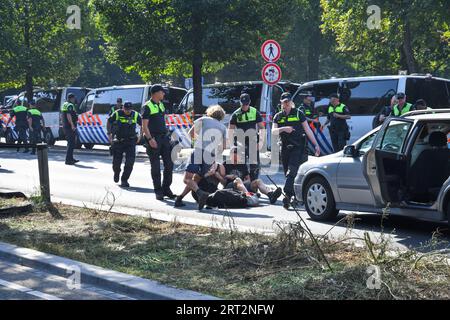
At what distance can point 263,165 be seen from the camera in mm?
19047

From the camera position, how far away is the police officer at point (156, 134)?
40.5 feet

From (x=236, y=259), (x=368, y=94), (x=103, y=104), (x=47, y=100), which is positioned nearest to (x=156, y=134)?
(x=236, y=259)

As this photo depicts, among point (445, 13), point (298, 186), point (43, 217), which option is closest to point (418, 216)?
point (298, 186)

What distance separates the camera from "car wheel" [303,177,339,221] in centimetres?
1020

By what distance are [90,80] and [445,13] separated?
4068 centimetres

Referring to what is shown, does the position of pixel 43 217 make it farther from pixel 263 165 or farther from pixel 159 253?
pixel 263 165

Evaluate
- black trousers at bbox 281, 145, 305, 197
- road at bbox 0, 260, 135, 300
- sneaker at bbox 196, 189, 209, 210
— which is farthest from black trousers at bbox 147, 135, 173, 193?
road at bbox 0, 260, 135, 300

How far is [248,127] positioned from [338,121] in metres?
6.17

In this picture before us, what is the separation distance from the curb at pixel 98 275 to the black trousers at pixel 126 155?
21.4 ft

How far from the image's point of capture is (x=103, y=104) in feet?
86.4

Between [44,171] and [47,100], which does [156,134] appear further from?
[47,100]

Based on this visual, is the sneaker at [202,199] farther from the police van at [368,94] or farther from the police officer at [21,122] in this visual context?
the police officer at [21,122]

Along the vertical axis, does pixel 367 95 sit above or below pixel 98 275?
above

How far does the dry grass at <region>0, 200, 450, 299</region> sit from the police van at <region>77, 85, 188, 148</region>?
15130 mm
